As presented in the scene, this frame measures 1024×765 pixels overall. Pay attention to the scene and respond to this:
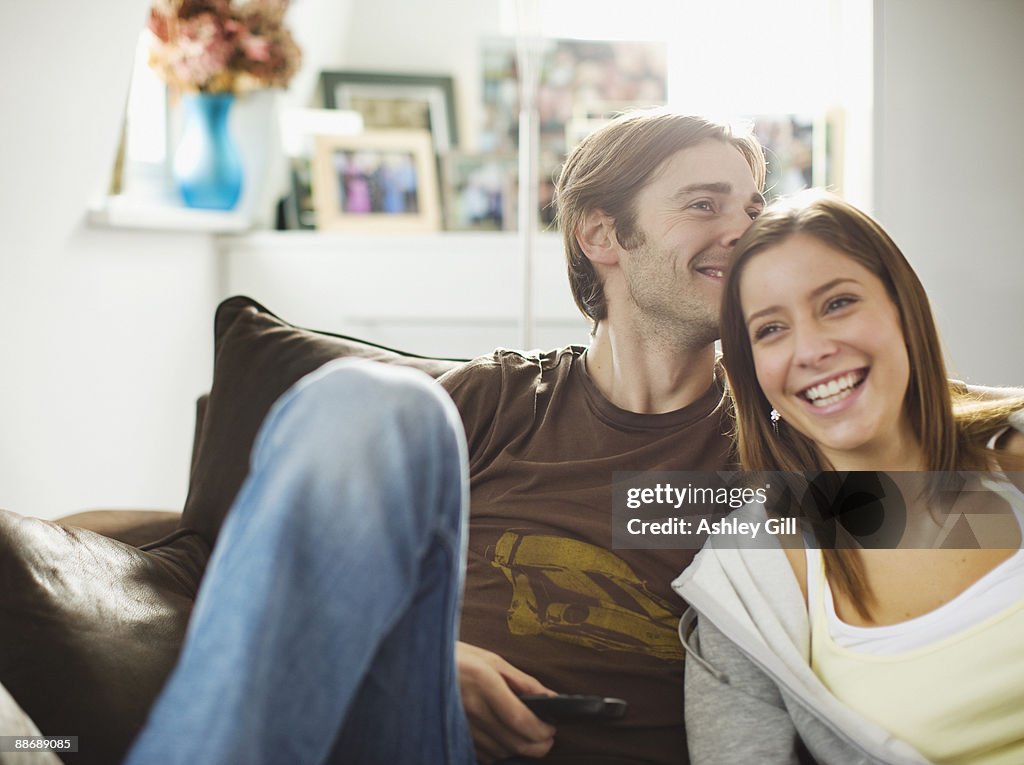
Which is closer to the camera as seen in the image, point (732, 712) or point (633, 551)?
point (732, 712)

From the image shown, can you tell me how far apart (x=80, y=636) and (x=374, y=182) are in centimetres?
208

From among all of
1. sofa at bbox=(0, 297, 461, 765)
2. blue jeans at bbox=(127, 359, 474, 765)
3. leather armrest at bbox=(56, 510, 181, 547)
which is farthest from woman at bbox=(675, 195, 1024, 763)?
leather armrest at bbox=(56, 510, 181, 547)

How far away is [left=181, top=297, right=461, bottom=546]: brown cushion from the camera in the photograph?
141cm

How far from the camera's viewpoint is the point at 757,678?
3.20ft

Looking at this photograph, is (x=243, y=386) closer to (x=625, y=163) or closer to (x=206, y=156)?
(x=625, y=163)

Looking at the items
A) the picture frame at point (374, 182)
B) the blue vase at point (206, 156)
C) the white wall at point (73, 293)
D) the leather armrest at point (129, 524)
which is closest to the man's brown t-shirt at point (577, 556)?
the leather armrest at point (129, 524)

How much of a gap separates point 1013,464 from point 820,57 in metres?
1.75

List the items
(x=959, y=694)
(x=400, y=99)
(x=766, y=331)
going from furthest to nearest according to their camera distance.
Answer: (x=400, y=99) → (x=766, y=331) → (x=959, y=694)

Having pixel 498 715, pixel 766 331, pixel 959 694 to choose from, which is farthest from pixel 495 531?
pixel 959 694

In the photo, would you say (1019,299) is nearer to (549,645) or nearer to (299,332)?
(549,645)

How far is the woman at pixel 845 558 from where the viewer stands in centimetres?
92

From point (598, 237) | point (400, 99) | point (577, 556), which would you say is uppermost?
point (400, 99)

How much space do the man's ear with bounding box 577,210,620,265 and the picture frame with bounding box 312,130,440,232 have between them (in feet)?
5.77

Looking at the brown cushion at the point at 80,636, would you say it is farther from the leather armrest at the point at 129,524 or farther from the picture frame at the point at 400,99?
the picture frame at the point at 400,99
